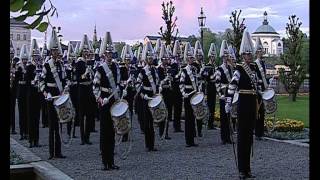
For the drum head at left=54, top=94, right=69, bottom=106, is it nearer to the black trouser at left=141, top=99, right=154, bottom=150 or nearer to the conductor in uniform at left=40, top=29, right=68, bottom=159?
the conductor in uniform at left=40, top=29, right=68, bottom=159

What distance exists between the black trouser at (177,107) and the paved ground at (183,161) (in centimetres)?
198

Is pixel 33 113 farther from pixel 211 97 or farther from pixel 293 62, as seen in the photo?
pixel 293 62

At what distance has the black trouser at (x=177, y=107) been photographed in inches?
631

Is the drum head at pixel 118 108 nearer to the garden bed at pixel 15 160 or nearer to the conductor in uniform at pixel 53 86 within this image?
the conductor in uniform at pixel 53 86

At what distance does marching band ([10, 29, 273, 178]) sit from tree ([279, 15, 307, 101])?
491 inches

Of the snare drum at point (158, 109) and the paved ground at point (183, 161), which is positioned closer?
the paved ground at point (183, 161)

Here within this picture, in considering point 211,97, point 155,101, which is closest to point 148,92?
point 155,101

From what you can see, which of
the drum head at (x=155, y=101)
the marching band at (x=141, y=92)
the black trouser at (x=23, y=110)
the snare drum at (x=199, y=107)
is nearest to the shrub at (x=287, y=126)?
the marching band at (x=141, y=92)

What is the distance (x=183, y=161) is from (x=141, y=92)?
2376 mm

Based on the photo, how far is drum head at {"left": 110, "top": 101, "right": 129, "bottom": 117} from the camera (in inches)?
372
